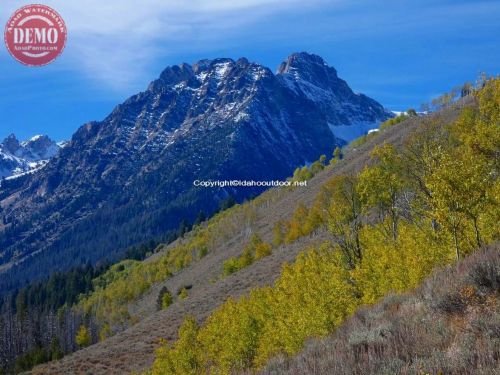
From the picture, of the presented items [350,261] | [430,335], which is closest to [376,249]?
[350,261]

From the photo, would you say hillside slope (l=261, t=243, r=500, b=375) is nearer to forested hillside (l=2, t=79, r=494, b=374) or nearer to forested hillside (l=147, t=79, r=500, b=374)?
forested hillside (l=147, t=79, r=500, b=374)

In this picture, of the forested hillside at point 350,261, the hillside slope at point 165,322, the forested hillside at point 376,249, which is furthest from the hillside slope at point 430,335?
Answer: the hillside slope at point 165,322

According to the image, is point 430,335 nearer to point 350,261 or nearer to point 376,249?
point 376,249

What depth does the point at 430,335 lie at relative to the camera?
9.45m

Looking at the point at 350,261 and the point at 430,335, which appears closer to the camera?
the point at 430,335

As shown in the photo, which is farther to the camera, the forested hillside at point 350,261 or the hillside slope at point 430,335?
the forested hillside at point 350,261

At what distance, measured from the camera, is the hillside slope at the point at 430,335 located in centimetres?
803

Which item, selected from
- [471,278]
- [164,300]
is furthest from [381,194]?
[164,300]

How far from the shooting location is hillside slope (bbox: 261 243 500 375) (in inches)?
Answer: 316

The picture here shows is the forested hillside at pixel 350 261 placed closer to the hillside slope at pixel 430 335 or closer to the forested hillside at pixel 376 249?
the forested hillside at pixel 376 249

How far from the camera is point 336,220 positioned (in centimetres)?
3350

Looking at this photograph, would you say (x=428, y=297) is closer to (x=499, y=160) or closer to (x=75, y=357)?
(x=499, y=160)

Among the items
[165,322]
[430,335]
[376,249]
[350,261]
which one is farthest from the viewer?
[165,322]

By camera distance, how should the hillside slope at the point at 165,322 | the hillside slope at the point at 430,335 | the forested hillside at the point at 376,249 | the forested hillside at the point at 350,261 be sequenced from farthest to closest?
the hillside slope at the point at 165,322
the forested hillside at the point at 350,261
the forested hillside at the point at 376,249
the hillside slope at the point at 430,335
